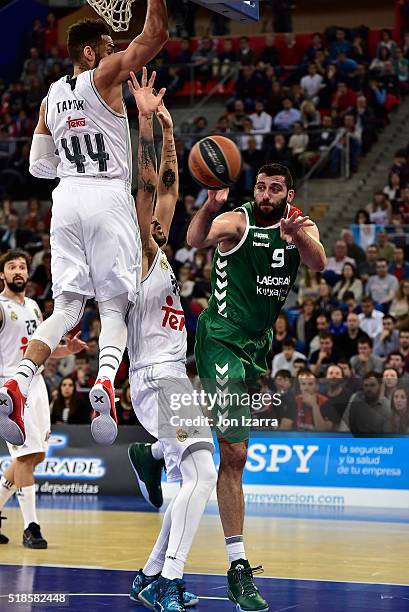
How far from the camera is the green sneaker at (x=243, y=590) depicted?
7461 mm

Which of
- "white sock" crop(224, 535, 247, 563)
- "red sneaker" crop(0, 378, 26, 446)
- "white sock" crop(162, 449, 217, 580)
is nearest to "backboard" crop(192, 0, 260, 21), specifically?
"red sneaker" crop(0, 378, 26, 446)

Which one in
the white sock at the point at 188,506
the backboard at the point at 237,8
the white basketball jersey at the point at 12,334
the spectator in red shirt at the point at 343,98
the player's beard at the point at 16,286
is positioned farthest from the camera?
the spectator in red shirt at the point at 343,98

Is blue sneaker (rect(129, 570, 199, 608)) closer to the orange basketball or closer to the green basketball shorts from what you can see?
the green basketball shorts

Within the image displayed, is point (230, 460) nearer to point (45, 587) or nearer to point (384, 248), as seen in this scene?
point (45, 587)

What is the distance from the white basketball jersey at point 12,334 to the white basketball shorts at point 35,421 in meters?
0.18

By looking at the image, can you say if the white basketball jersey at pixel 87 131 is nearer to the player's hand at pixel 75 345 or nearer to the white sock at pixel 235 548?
Result: the player's hand at pixel 75 345

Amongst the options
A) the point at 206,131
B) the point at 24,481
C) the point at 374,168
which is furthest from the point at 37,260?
the point at 24,481

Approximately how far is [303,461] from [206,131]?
29.2 feet

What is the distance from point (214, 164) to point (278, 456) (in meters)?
7.99

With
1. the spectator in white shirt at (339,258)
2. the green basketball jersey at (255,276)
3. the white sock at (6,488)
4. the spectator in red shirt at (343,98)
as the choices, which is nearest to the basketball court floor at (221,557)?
the white sock at (6,488)

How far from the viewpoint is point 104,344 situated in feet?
26.0

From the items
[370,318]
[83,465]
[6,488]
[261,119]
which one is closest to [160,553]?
[6,488]

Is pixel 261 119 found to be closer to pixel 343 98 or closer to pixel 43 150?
pixel 343 98

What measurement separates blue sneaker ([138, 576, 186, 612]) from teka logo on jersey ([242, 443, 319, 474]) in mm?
7346
